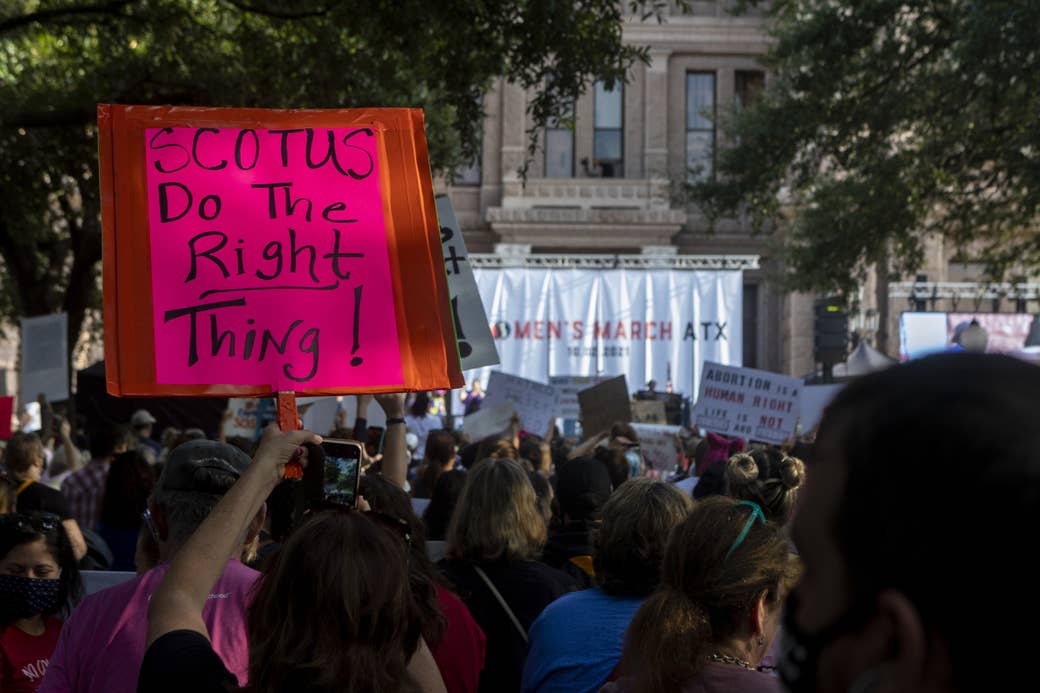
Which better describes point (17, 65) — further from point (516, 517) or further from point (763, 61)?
point (516, 517)

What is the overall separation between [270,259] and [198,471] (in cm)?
72

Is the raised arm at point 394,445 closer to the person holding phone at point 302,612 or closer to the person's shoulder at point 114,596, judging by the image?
the person's shoulder at point 114,596

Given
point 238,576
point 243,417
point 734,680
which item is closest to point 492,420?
point 243,417

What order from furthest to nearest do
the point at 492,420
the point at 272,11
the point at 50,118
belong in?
the point at 492,420, the point at 50,118, the point at 272,11

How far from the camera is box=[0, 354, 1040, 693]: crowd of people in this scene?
881mm

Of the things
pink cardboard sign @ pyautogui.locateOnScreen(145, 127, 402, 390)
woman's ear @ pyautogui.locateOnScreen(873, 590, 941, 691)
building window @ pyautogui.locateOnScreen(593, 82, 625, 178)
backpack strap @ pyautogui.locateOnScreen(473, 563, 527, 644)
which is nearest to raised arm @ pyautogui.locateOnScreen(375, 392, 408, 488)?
backpack strap @ pyautogui.locateOnScreen(473, 563, 527, 644)

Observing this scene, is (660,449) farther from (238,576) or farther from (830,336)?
(238,576)

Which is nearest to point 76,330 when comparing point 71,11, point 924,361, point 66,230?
point 66,230

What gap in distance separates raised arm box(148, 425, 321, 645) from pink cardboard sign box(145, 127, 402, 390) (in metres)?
1.10

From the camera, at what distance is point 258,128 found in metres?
3.71

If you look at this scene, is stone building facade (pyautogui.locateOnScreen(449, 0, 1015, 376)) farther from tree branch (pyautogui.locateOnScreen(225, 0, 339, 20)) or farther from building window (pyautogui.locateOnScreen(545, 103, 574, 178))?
tree branch (pyautogui.locateOnScreen(225, 0, 339, 20))

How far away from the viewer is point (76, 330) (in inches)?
747

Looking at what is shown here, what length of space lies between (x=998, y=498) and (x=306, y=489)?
2.22m

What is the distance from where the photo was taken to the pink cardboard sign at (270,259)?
338 centimetres
